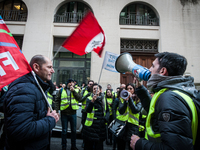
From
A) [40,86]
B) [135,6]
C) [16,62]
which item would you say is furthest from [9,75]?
[135,6]

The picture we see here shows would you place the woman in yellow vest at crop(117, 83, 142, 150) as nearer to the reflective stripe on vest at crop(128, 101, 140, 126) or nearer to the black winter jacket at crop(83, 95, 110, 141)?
the reflective stripe on vest at crop(128, 101, 140, 126)

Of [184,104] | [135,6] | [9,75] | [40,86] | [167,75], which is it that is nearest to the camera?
[184,104]

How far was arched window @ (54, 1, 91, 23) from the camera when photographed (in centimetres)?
1138

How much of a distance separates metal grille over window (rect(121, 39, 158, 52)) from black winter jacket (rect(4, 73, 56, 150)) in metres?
10.0

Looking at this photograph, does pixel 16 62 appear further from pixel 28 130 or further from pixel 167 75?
pixel 167 75

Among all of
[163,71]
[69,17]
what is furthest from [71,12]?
[163,71]

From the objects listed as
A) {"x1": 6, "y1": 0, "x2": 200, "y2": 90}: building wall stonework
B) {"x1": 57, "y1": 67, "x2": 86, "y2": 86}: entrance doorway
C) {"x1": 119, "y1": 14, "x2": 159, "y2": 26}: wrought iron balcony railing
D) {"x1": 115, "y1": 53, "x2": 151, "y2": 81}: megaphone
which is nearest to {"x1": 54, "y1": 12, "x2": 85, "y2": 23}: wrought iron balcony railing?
{"x1": 6, "y1": 0, "x2": 200, "y2": 90}: building wall stonework

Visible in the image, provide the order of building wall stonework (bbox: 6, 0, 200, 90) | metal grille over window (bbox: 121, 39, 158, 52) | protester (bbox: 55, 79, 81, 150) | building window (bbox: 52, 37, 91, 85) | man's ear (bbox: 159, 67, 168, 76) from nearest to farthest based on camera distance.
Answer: man's ear (bbox: 159, 67, 168, 76)
protester (bbox: 55, 79, 81, 150)
building wall stonework (bbox: 6, 0, 200, 90)
metal grille over window (bbox: 121, 39, 158, 52)
building window (bbox: 52, 37, 91, 85)

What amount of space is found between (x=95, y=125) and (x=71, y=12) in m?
10.7

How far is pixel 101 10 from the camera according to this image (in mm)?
10820

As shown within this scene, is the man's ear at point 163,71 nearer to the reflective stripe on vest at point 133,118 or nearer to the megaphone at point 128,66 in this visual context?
Answer: the megaphone at point 128,66

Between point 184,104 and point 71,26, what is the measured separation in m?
11.1

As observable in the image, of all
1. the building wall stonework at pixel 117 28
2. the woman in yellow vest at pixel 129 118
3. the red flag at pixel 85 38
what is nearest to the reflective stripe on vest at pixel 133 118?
the woman in yellow vest at pixel 129 118

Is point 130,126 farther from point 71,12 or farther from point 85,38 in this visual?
→ point 71,12
